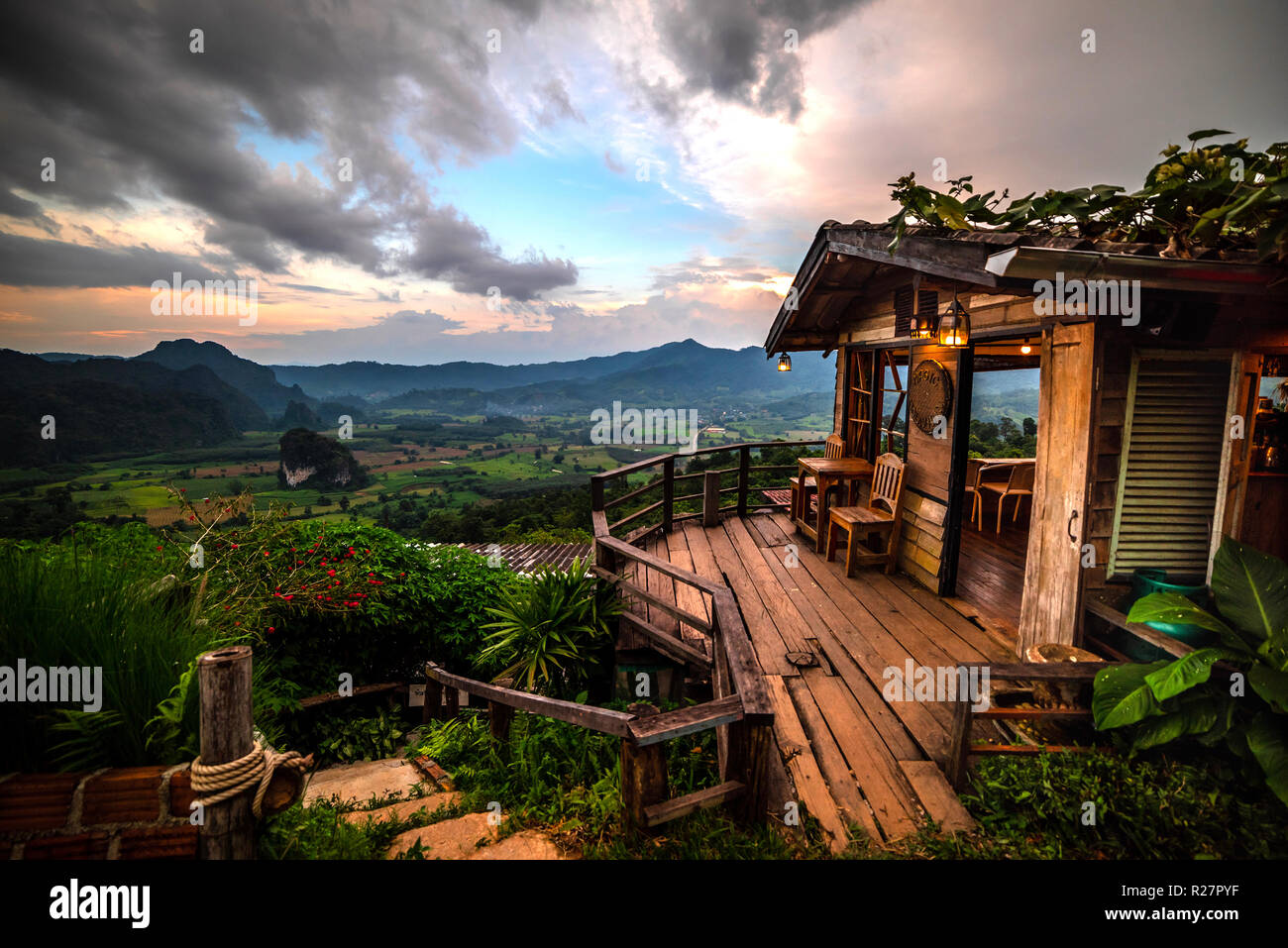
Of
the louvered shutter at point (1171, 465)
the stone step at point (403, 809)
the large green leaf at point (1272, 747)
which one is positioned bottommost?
the stone step at point (403, 809)

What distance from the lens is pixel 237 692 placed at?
168 centimetres

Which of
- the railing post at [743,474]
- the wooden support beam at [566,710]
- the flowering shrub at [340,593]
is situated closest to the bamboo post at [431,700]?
the flowering shrub at [340,593]

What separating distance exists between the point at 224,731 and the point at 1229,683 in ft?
15.3

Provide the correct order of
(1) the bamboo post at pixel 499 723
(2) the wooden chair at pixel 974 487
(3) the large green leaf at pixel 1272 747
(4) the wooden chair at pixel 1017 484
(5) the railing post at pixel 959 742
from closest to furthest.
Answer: (3) the large green leaf at pixel 1272 747
(5) the railing post at pixel 959 742
(1) the bamboo post at pixel 499 723
(4) the wooden chair at pixel 1017 484
(2) the wooden chair at pixel 974 487

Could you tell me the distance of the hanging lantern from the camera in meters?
4.03

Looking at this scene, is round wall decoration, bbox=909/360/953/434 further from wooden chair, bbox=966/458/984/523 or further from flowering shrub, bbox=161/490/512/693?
flowering shrub, bbox=161/490/512/693

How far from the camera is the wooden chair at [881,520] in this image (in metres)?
5.73

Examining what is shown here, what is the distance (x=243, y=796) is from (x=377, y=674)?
513cm

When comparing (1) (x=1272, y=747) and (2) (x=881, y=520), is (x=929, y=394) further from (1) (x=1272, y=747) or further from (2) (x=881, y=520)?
(1) (x=1272, y=747)

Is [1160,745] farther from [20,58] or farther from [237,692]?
[20,58]

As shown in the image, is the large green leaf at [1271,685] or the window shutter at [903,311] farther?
the window shutter at [903,311]

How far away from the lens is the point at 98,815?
162cm

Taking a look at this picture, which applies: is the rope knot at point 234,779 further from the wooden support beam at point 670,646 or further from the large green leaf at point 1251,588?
the large green leaf at point 1251,588

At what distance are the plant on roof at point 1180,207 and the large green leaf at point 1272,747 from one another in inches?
91.2
